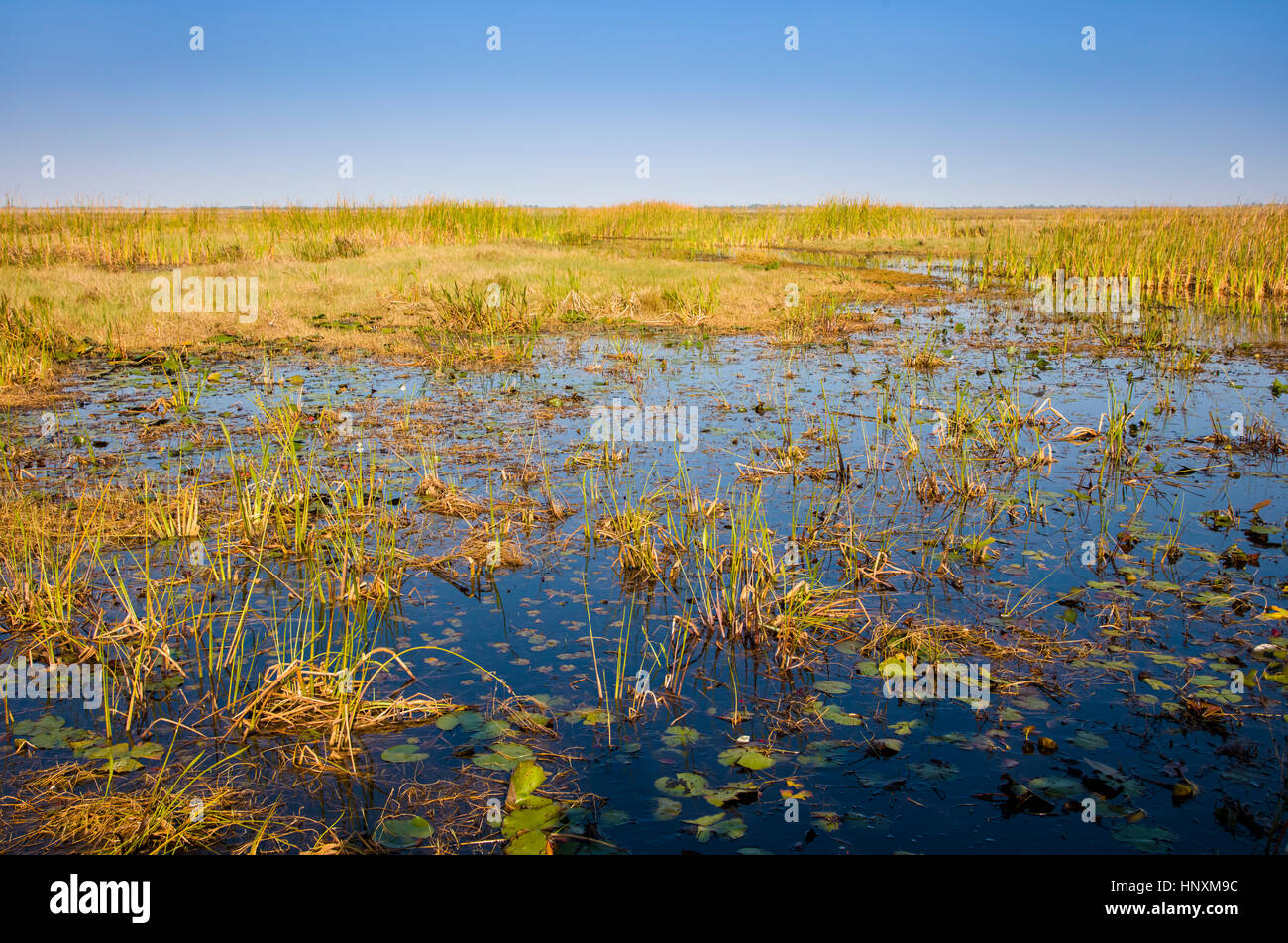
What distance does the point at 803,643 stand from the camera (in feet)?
13.6

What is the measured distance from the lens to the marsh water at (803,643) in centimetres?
298

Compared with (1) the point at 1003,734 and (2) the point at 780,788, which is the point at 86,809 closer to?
(2) the point at 780,788

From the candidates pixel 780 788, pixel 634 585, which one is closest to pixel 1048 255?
pixel 634 585

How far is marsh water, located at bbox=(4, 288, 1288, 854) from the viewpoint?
298 cm
